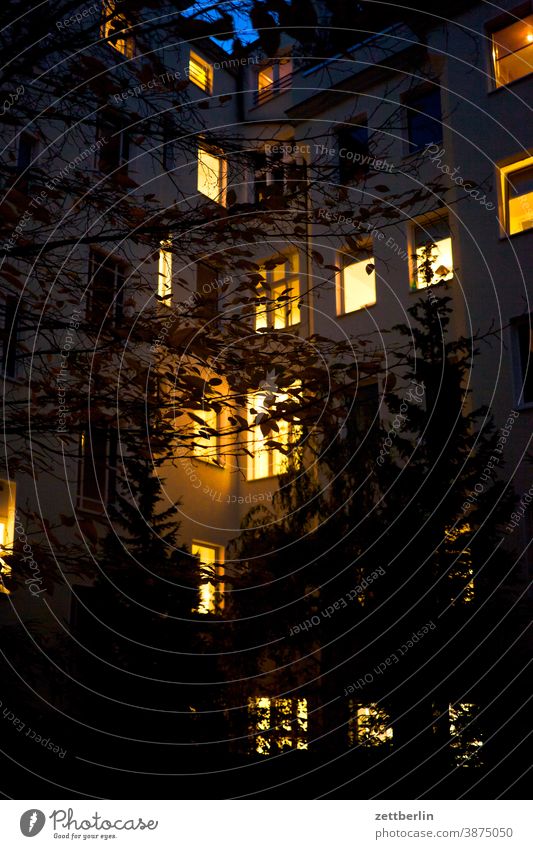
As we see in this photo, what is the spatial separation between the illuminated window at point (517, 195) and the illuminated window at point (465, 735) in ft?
32.9

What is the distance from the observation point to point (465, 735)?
940 centimetres

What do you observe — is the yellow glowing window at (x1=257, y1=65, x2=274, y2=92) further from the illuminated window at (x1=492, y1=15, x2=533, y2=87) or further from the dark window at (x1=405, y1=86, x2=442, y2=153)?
the illuminated window at (x1=492, y1=15, x2=533, y2=87)

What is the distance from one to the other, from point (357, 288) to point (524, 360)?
15.1 feet

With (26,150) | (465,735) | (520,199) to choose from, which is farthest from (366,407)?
(465,735)

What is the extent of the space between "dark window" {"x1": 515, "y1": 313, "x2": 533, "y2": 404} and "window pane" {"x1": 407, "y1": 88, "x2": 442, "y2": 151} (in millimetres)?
4854

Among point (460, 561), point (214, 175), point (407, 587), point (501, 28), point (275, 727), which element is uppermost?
point (501, 28)

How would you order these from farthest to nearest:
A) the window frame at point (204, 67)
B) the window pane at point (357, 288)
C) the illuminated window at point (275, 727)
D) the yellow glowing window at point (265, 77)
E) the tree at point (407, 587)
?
the yellow glowing window at point (265, 77) < the window frame at point (204, 67) < the window pane at point (357, 288) < the illuminated window at point (275, 727) < the tree at point (407, 587)

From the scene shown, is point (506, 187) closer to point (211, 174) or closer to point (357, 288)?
point (357, 288)

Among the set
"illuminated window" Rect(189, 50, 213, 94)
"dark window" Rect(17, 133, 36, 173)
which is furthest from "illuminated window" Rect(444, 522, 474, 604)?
"illuminated window" Rect(189, 50, 213, 94)

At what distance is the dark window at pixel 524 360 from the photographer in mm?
16312

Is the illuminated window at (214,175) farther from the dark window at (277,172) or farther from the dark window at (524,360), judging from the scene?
the dark window at (524,360)

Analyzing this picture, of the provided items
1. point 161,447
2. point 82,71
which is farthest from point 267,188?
point 161,447

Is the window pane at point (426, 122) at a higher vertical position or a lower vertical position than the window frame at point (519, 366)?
higher

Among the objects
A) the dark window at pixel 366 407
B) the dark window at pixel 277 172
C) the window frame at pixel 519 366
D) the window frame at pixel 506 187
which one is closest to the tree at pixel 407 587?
the dark window at pixel 366 407
